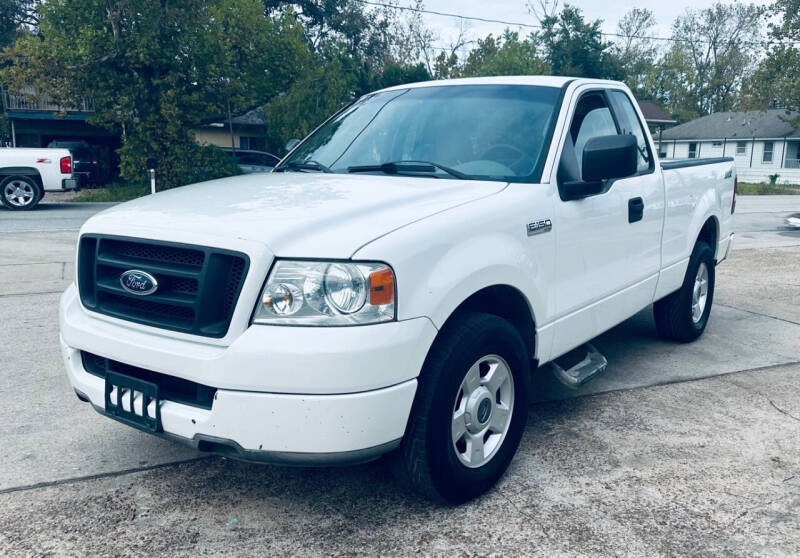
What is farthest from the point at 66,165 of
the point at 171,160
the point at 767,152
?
the point at 767,152

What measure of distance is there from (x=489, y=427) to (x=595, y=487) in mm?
584

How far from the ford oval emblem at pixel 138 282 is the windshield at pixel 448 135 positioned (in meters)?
1.41

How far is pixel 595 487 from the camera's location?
3.36 m

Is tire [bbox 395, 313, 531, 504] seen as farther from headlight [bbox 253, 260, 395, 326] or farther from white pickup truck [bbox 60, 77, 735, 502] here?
headlight [bbox 253, 260, 395, 326]

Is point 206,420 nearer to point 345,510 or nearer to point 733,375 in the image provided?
point 345,510

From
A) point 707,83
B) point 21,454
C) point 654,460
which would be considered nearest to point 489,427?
point 654,460

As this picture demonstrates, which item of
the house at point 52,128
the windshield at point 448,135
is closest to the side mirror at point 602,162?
the windshield at point 448,135

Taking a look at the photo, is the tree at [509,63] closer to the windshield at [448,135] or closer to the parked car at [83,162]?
the parked car at [83,162]

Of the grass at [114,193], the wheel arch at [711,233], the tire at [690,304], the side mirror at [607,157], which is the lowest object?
the grass at [114,193]

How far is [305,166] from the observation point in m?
4.23

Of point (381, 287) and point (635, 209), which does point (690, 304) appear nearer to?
point (635, 209)

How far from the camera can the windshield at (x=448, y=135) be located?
375cm

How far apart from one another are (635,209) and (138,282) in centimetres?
284

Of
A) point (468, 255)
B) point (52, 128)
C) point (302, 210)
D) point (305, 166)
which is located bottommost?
point (468, 255)
